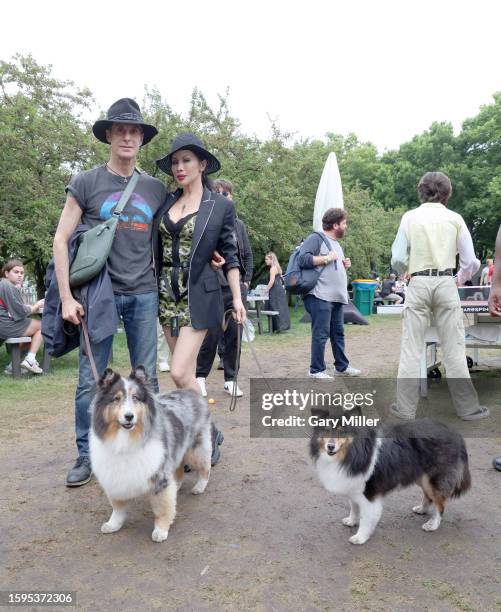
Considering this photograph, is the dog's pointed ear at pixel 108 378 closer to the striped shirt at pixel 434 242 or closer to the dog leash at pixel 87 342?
the dog leash at pixel 87 342

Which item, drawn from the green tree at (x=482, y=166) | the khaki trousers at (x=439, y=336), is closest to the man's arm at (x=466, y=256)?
the khaki trousers at (x=439, y=336)

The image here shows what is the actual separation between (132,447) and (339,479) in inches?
43.9

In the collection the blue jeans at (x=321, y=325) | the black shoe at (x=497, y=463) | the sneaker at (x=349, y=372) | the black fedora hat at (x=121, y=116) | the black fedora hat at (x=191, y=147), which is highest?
the black fedora hat at (x=121, y=116)

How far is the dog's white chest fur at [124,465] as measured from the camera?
272cm

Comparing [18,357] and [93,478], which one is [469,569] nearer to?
[93,478]

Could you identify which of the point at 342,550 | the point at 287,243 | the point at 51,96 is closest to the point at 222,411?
the point at 342,550

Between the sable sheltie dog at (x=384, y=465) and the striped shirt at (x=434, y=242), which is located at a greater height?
the striped shirt at (x=434, y=242)

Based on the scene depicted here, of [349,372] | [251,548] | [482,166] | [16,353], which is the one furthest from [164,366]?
[482,166]

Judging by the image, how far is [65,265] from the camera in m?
3.22

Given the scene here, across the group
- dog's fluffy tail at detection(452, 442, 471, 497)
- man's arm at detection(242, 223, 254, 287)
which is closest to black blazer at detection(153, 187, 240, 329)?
dog's fluffy tail at detection(452, 442, 471, 497)

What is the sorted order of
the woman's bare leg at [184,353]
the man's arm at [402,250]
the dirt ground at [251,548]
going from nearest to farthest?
the dirt ground at [251,548] → the woman's bare leg at [184,353] → the man's arm at [402,250]

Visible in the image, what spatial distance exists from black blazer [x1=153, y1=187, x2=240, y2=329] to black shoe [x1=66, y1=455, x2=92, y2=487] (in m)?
1.29

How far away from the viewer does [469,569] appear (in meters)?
2.50

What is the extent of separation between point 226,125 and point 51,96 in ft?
18.9
